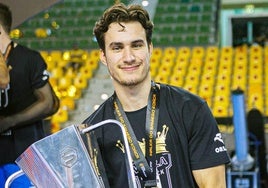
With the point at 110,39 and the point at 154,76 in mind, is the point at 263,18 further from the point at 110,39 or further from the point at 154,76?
the point at 110,39

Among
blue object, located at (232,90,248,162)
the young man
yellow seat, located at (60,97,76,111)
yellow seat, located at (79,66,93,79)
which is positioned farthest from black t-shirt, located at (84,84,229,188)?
yellow seat, located at (79,66,93,79)

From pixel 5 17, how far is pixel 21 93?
1.35 feet

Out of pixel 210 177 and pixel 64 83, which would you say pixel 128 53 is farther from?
pixel 64 83

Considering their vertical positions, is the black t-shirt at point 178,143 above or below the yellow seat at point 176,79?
above

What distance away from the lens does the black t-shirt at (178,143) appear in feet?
7.80

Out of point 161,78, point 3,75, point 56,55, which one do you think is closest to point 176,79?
point 161,78

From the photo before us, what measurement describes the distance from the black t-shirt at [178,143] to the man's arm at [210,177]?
14mm

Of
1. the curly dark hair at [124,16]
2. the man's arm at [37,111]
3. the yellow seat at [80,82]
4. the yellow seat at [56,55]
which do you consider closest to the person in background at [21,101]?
the man's arm at [37,111]

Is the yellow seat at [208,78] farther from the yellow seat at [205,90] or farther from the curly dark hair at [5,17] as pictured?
the curly dark hair at [5,17]

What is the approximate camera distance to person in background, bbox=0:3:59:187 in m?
3.46

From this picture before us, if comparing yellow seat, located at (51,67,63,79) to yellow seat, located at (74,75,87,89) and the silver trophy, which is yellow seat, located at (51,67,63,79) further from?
the silver trophy

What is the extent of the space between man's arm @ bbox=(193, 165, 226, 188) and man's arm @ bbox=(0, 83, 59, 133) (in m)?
1.26

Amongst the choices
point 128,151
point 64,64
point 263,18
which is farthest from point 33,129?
point 263,18

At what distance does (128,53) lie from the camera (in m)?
2.37
